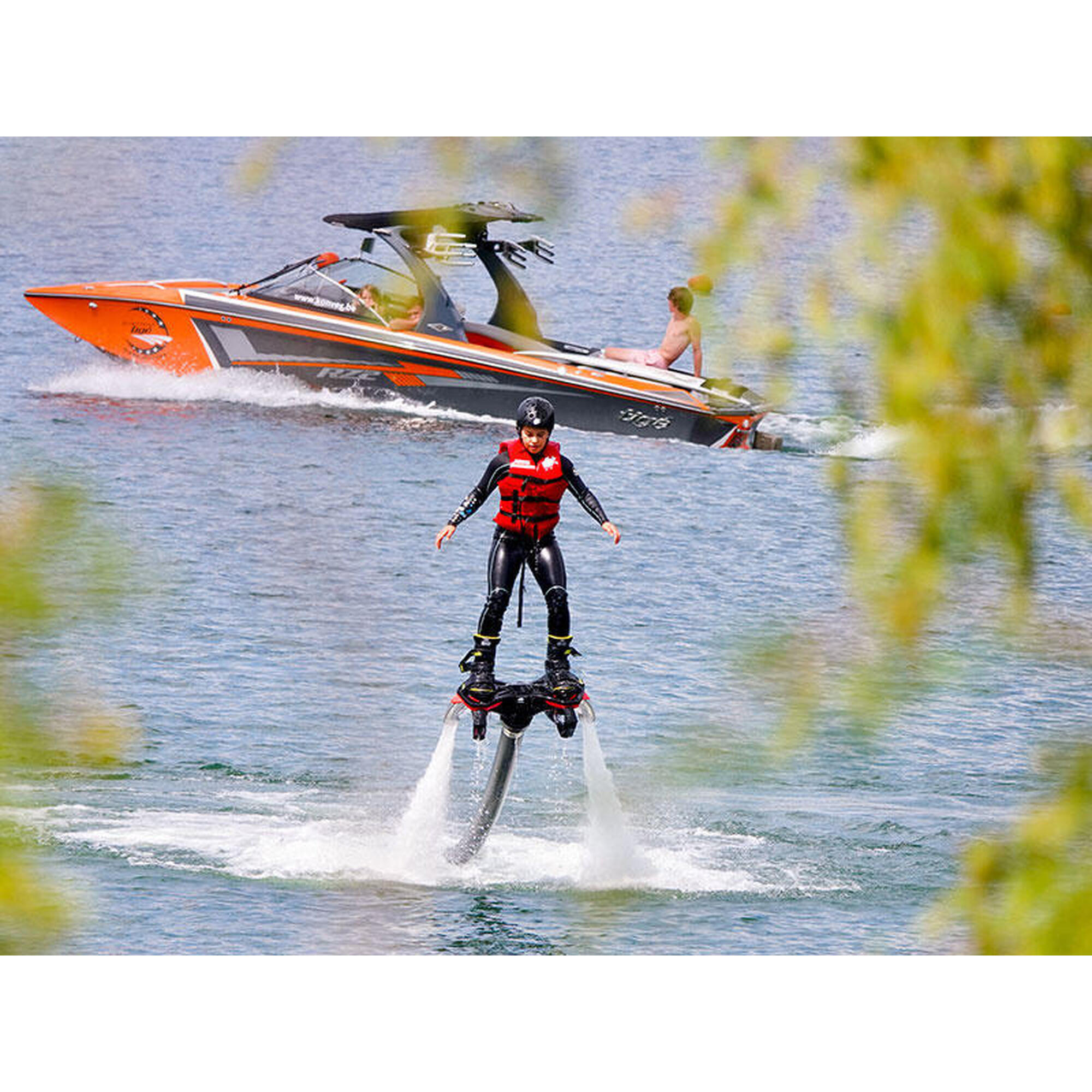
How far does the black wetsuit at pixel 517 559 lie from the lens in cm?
712

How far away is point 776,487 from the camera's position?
8164 millimetres

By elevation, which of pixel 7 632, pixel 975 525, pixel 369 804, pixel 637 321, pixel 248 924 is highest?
pixel 637 321

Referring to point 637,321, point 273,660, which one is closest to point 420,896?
point 273,660

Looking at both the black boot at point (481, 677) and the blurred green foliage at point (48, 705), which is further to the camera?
the blurred green foliage at point (48, 705)

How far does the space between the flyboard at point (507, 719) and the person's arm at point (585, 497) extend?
659mm

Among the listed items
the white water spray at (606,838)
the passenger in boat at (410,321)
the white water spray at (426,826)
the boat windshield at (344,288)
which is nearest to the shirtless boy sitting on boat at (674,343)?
the passenger in boat at (410,321)

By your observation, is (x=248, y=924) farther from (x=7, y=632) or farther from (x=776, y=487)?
(x=776, y=487)

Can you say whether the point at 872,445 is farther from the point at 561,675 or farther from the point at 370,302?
the point at 370,302

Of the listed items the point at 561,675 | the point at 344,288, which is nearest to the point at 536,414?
the point at 561,675

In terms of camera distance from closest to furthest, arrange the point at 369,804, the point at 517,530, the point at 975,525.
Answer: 1. the point at 975,525
2. the point at 517,530
3. the point at 369,804

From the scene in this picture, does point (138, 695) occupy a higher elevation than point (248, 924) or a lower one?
higher

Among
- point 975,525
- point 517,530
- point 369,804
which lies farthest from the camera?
point 369,804

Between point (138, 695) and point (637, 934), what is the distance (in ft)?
7.72

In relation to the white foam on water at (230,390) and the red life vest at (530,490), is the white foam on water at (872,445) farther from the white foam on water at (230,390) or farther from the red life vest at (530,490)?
the white foam on water at (230,390)
